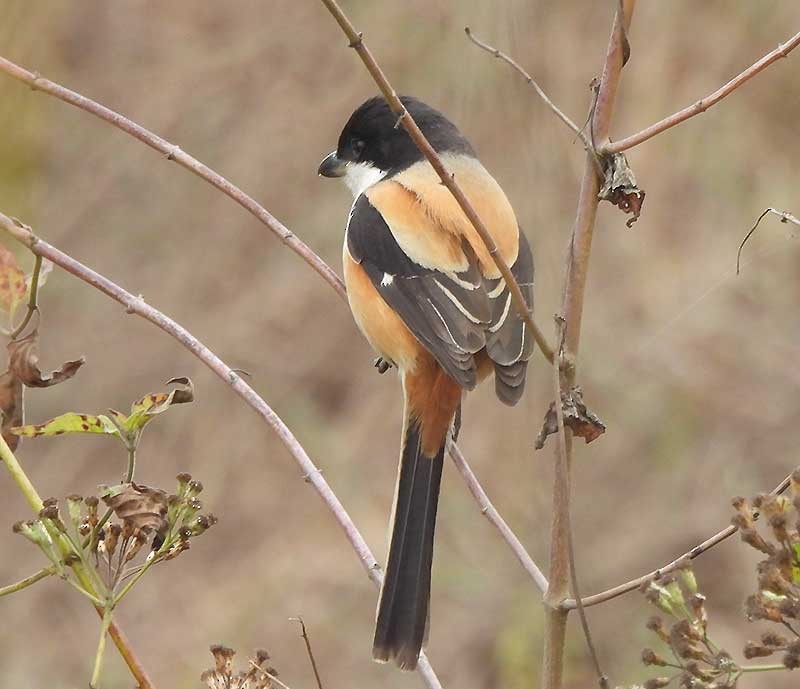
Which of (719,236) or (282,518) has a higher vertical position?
(719,236)

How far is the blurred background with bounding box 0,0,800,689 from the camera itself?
6.12 meters

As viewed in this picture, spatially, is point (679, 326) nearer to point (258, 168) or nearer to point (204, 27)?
point (258, 168)

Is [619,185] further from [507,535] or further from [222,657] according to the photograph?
[222,657]

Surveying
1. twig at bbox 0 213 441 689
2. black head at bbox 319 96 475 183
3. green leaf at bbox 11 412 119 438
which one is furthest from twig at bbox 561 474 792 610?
black head at bbox 319 96 475 183

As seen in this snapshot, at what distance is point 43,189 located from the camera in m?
7.21

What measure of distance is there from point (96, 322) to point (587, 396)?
9.44ft

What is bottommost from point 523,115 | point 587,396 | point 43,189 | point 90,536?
point 90,536

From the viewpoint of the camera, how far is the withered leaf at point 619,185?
6.16 feet

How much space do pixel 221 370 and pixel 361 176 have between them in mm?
1788

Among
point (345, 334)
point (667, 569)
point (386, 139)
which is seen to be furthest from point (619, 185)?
point (345, 334)

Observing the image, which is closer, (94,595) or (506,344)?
(94,595)

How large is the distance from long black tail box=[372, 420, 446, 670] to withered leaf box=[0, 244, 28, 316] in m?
0.78

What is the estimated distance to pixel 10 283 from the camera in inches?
77.1

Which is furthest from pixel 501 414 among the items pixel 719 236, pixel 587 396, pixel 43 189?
pixel 43 189
